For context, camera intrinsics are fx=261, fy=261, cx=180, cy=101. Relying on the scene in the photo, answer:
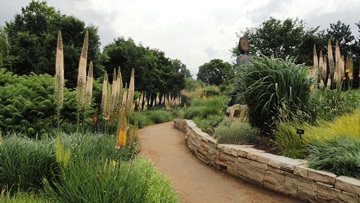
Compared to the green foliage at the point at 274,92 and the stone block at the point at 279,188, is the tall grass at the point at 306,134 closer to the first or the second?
the green foliage at the point at 274,92

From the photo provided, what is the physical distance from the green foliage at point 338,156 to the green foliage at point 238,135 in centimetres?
162

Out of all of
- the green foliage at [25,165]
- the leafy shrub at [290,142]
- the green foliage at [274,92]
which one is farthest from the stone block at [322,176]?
the green foliage at [25,165]

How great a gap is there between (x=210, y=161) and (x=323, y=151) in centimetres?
242

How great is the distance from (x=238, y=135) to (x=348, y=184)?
8.66ft

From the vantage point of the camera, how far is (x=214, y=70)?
1761 inches

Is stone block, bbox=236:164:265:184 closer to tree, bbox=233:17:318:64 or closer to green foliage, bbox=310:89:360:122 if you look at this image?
green foliage, bbox=310:89:360:122

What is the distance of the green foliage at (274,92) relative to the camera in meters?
5.21

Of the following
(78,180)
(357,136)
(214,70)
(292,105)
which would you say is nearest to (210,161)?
(292,105)

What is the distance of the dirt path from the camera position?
398cm

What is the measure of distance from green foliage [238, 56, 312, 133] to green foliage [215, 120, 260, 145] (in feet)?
0.63

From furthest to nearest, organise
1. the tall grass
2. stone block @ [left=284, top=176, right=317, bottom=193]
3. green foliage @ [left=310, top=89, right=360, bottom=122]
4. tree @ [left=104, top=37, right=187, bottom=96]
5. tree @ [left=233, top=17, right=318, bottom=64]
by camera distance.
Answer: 1. tree @ [left=233, top=17, right=318, bottom=64]
2. tree @ [left=104, top=37, right=187, bottom=96]
3. green foliage @ [left=310, top=89, right=360, bottom=122]
4. the tall grass
5. stone block @ [left=284, top=176, right=317, bottom=193]

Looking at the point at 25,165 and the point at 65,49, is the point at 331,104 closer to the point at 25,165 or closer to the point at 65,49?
the point at 25,165

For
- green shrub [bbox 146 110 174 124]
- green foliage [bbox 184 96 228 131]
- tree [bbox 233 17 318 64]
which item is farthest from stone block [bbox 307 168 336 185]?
tree [bbox 233 17 318 64]

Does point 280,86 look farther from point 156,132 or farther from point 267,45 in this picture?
point 267,45
